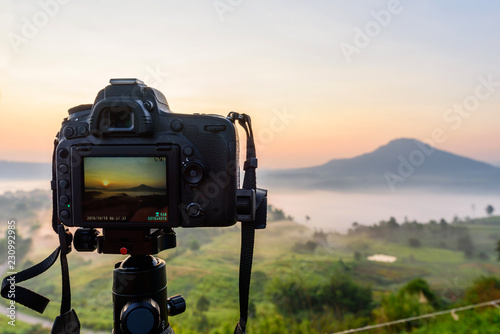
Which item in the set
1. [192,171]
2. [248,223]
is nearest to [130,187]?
[192,171]

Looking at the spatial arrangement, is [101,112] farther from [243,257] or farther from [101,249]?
[243,257]

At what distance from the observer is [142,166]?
3.22 ft

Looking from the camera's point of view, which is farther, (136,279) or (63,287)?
(63,287)

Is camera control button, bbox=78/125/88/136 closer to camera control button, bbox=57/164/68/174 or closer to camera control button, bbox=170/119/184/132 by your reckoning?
camera control button, bbox=57/164/68/174

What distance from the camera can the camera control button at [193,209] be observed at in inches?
39.0

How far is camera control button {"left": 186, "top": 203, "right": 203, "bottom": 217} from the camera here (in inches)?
39.0

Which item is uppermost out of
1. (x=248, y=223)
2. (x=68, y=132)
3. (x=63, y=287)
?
(x=68, y=132)

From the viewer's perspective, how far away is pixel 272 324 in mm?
2887

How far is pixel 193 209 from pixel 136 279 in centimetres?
24

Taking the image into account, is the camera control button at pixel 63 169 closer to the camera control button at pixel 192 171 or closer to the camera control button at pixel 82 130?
the camera control button at pixel 82 130

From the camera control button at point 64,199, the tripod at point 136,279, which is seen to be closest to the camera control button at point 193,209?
the tripod at point 136,279

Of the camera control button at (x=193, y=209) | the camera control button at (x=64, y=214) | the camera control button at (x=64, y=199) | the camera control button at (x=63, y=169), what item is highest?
the camera control button at (x=63, y=169)

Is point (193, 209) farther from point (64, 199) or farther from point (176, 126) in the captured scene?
point (64, 199)

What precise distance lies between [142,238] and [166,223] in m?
0.09
